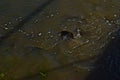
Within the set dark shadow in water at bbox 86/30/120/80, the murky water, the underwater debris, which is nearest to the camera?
dark shadow in water at bbox 86/30/120/80

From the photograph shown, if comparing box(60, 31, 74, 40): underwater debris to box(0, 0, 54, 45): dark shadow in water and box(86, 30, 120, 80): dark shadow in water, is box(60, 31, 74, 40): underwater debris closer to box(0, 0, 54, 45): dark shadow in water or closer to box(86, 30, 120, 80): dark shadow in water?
box(86, 30, 120, 80): dark shadow in water

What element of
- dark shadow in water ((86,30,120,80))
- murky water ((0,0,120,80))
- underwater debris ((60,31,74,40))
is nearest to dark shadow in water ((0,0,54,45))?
murky water ((0,0,120,80))

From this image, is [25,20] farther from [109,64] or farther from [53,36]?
[109,64]

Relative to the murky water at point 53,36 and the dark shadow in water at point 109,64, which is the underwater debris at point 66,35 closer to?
the murky water at point 53,36

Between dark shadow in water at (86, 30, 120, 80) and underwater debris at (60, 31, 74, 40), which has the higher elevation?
underwater debris at (60, 31, 74, 40)

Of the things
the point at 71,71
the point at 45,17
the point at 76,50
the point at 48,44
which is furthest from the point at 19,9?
the point at 71,71

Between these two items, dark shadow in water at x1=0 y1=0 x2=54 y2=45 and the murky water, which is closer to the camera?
the murky water

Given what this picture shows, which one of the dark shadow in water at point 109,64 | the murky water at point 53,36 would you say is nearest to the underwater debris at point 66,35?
the murky water at point 53,36

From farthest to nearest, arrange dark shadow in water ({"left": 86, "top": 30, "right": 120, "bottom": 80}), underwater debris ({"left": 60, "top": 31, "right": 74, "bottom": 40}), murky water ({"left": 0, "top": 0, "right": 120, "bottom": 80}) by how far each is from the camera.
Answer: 1. underwater debris ({"left": 60, "top": 31, "right": 74, "bottom": 40})
2. murky water ({"left": 0, "top": 0, "right": 120, "bottom": 80})
3. dark shadow in water ({"left": 86, "top": 30, "right": 120, "bottom": 80})
